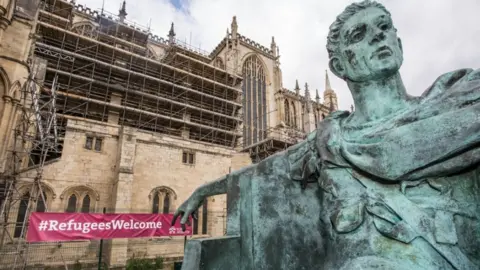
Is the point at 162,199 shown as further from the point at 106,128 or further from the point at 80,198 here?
the point at 106,128

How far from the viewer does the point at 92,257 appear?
12242 mm

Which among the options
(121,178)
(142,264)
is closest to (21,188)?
(121,178)

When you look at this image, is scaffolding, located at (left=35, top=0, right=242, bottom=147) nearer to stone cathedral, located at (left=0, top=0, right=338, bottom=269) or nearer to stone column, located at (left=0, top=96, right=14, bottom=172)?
stone cathedral, located at (left=0, top=0, right=338, bottom=269)

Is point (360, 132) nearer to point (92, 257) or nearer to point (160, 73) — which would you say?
point (92, 257)

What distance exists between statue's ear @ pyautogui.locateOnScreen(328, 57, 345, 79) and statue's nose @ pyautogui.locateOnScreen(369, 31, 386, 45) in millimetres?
172

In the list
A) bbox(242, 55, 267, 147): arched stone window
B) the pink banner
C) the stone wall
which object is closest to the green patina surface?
the pink banner

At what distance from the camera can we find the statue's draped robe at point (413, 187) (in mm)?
892

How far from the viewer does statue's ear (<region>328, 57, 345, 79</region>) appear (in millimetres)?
1341

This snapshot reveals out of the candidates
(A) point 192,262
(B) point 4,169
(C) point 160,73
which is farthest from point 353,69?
(C) point 160,73

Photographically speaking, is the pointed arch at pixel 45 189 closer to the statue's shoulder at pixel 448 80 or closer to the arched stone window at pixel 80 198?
the arched stone window at pixel 80 198

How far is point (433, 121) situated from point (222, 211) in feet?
53.6

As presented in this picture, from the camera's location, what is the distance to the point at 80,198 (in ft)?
42.9

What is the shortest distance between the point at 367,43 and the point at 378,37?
0.05 meters

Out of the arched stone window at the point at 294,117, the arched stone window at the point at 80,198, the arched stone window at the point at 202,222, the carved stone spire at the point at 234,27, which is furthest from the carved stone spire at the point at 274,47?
the arched stone window at the point at 80,198
